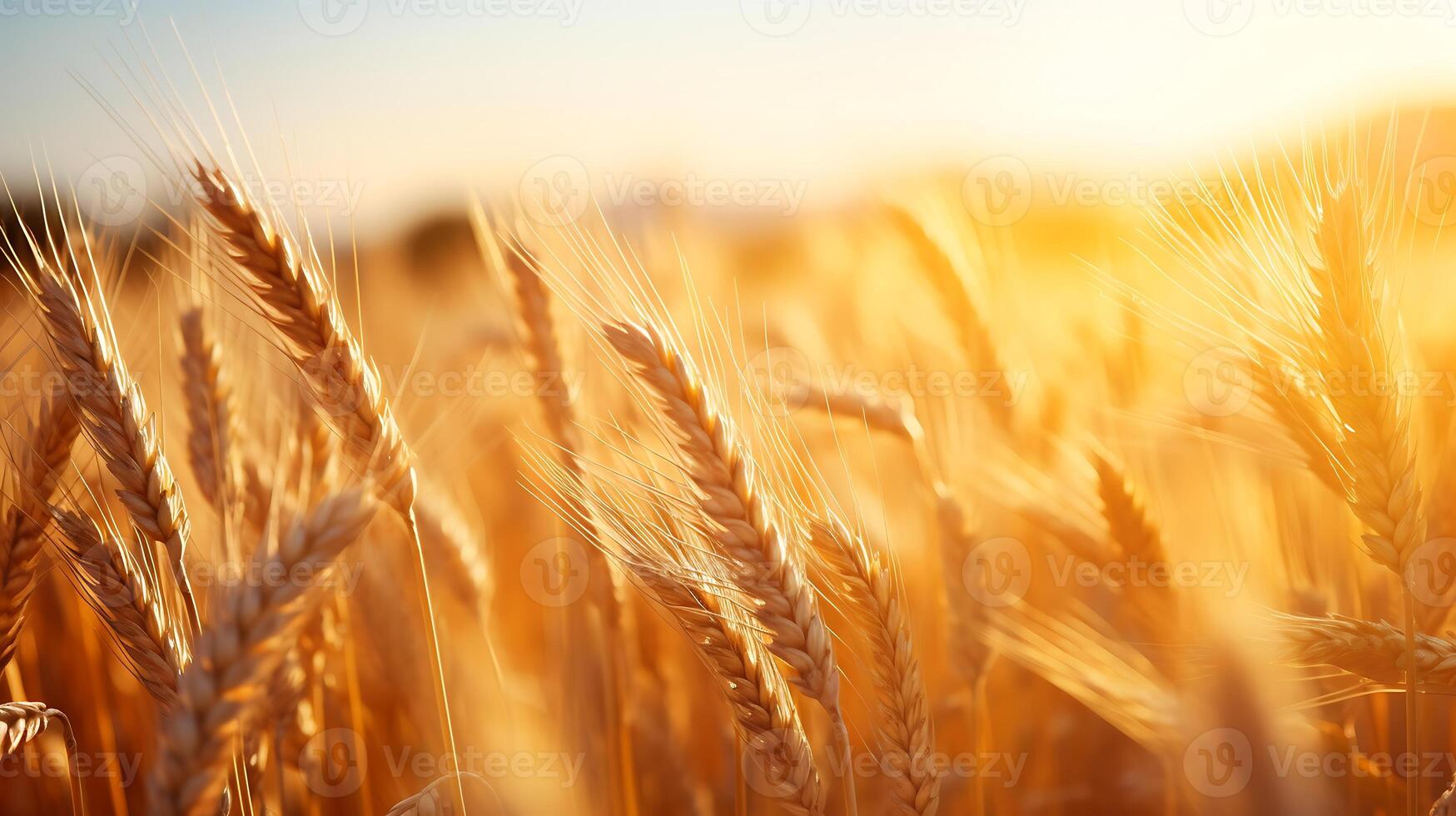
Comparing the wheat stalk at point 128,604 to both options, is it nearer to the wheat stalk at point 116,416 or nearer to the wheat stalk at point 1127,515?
the wheat stalk at point 116,416

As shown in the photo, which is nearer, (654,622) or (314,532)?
(314,532)

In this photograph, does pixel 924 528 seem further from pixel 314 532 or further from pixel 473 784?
pixel 314 532

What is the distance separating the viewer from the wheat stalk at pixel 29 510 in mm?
1088

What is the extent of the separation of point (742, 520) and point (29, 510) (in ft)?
4.17

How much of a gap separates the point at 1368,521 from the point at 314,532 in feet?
4.68

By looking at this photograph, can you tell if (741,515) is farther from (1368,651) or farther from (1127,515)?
(1368,651)

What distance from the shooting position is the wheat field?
2.93ft

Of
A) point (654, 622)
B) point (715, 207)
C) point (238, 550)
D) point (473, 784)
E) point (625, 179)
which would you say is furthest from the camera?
point (715, 207)

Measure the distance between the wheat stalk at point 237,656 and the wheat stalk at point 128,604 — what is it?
42 cm

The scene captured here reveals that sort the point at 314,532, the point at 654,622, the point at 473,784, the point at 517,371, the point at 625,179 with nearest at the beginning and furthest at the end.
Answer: the point at 314,532 → the point at 473,784 → the point at 654,622 → the point at 517,371 → the point at 625,179

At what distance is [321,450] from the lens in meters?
1.24

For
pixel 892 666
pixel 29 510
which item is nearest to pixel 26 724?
pixel 29 510

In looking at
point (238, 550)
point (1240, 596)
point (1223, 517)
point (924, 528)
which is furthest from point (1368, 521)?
point (238, 550)

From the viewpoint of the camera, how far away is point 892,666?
90 cm
